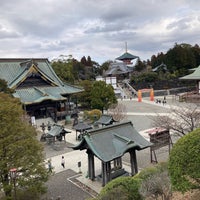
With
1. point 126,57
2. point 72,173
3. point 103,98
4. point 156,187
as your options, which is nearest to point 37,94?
point 103,98

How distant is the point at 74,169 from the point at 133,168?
14.6 feet

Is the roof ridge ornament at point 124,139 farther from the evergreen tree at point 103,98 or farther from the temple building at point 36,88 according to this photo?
the evergreen tree at point 103,98

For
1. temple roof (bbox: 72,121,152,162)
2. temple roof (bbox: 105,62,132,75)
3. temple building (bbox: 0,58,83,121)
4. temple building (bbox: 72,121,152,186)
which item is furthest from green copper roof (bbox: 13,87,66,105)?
temple roof (bbox: 105,62,132,75)

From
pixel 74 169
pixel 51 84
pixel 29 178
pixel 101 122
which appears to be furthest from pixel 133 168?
A: pixel 51 84

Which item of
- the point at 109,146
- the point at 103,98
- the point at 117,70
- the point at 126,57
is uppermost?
the point at 126,57

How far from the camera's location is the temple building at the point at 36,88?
3497cm

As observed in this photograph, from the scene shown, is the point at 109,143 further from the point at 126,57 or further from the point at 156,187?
the point at 126,57

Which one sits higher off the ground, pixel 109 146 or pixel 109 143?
pixel 109 143

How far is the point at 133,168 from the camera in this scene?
16062 millimetres

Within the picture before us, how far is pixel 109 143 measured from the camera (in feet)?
49.8

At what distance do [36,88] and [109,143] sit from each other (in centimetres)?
2381

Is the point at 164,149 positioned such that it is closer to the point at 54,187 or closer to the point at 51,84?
the point at 54,187

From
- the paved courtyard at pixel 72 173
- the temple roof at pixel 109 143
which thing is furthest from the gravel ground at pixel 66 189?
the temple roof at pixel 109 143

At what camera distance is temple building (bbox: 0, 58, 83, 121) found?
35.0m
